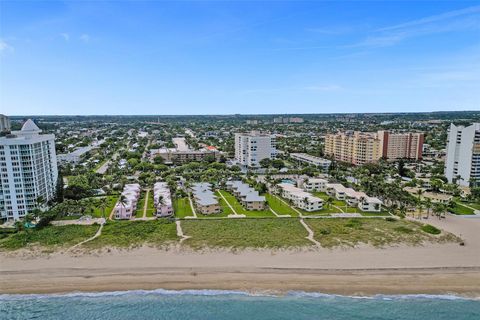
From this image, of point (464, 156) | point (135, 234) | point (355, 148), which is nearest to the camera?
point (135, 234)

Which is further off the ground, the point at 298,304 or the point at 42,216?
the point at 42,216

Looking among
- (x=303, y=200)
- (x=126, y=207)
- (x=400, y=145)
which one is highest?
(x=400, y=145)

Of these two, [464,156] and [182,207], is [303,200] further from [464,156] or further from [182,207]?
[464,156]

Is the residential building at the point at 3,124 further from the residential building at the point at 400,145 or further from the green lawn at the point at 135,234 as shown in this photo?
the residential building at the point at 400,145

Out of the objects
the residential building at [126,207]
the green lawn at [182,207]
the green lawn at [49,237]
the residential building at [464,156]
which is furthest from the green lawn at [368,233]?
the residential building at [464,156]

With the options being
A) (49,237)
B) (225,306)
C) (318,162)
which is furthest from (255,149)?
(225,306)

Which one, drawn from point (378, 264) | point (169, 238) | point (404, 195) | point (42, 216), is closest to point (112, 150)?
point (42, 216)

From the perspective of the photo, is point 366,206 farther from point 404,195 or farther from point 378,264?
point 378,264
